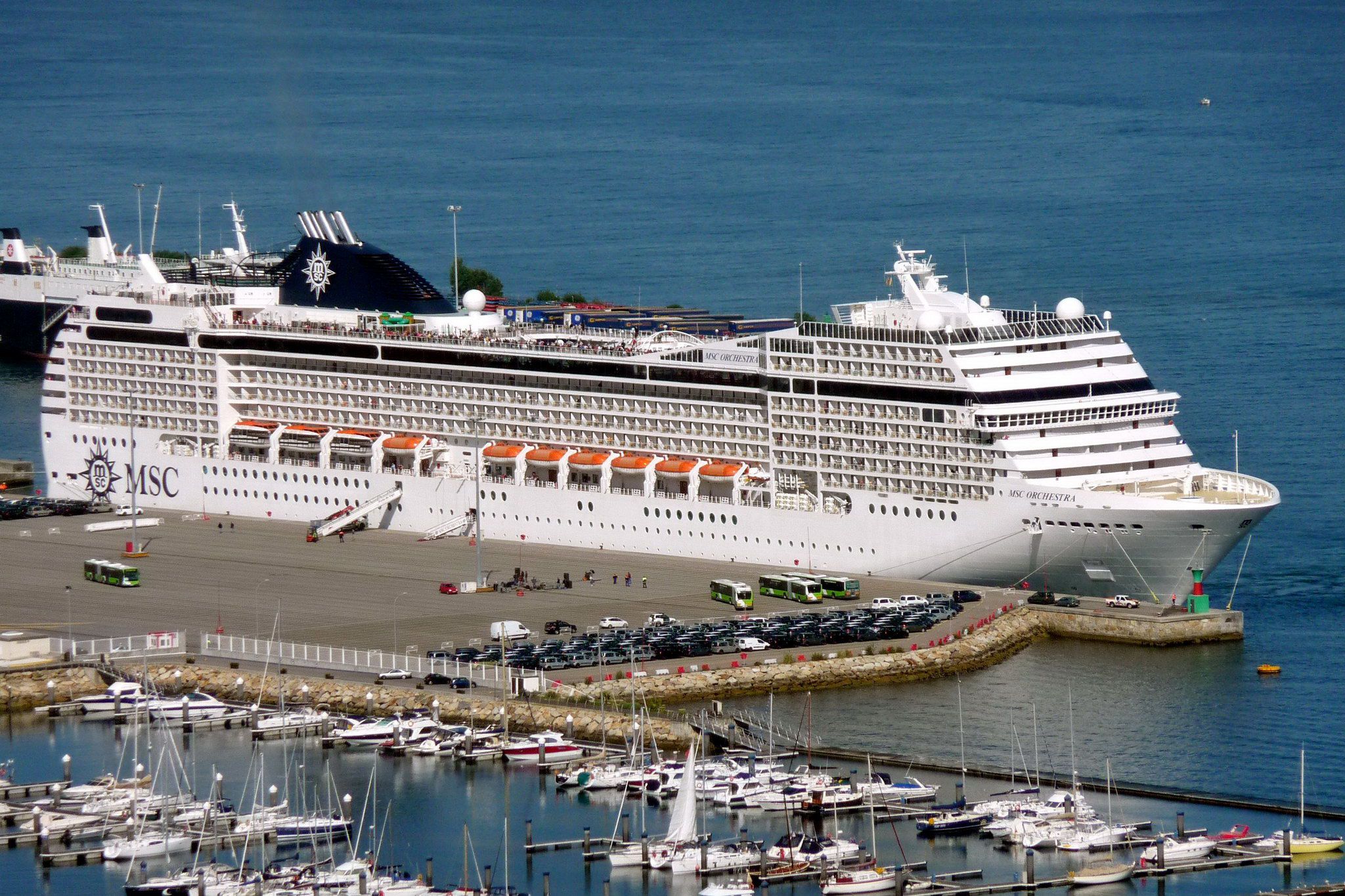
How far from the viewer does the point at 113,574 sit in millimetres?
80250

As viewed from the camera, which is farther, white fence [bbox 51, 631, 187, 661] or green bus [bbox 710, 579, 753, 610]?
green bus [bbox 710, 579, 753, 610]

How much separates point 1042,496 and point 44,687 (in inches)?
1075

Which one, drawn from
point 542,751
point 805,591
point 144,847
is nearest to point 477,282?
point 805,591

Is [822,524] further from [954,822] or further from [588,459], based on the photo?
[954,822]

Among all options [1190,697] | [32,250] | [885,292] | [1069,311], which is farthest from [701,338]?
[32,250]

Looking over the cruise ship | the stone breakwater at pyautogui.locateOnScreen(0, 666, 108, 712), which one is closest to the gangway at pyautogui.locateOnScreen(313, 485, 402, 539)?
the cruise ship

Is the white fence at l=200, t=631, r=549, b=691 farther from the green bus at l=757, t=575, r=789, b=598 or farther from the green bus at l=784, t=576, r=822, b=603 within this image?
the green bus at l=757, t=575, r=789, b=598

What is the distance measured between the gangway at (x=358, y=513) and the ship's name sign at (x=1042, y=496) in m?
23.1

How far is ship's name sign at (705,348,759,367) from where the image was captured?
271 feet

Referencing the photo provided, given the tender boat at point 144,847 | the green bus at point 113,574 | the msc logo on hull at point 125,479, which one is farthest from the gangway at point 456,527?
the tender boat at point 144,847

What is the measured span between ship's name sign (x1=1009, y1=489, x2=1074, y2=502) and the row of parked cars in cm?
360

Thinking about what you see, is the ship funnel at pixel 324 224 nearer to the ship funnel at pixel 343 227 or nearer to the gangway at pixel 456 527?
the ship funnel at pixel 343 227

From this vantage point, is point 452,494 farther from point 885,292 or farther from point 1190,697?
point 885,292

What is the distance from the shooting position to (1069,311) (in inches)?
3105
